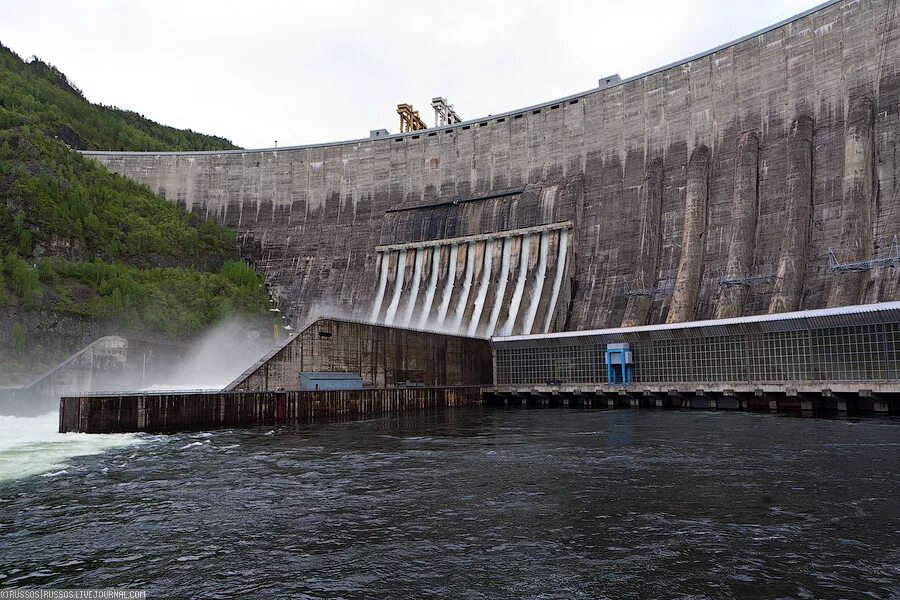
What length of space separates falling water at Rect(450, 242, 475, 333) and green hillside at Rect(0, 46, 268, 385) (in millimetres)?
13834

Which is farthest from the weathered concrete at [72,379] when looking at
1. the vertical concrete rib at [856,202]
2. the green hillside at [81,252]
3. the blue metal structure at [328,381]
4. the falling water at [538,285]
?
the vertical concrete rib at [856,202]

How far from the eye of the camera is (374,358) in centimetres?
3166

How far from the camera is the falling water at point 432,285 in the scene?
46713 millimetres

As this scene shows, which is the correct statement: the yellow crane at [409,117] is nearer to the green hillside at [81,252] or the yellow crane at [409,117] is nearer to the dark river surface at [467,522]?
the green hillside at [81,252]

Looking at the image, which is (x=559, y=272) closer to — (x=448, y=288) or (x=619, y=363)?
(x=448, y=288)

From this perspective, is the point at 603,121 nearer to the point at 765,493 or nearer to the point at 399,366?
the point at 399,366

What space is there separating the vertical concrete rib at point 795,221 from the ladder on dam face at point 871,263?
187 cm

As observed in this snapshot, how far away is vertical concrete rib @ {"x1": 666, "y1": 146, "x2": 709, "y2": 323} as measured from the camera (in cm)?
3591

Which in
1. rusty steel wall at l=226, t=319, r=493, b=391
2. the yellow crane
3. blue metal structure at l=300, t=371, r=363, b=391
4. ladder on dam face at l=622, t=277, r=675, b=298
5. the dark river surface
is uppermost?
the yellow crane

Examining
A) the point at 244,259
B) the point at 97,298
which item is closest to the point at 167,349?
the point at 97,298

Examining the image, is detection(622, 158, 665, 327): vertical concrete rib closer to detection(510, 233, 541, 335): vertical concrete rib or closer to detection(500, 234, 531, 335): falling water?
detection(510, 233, 541, 335): vertical concrete rib

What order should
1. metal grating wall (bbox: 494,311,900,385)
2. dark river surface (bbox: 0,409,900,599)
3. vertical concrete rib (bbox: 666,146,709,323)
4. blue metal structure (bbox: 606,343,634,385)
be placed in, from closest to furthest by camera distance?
dark river surface (bbox: 0,409,900,599) → metal grating wall (bbox: 494,311,900,385) → blue metal structure (bbox: 606,343,634,385) → vertical concrete rib (bbox: 666,146,709,323)

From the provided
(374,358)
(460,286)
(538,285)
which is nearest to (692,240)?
(538,285)

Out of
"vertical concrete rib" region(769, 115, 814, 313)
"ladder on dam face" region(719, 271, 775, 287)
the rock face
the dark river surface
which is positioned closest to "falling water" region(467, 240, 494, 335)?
the rock face
